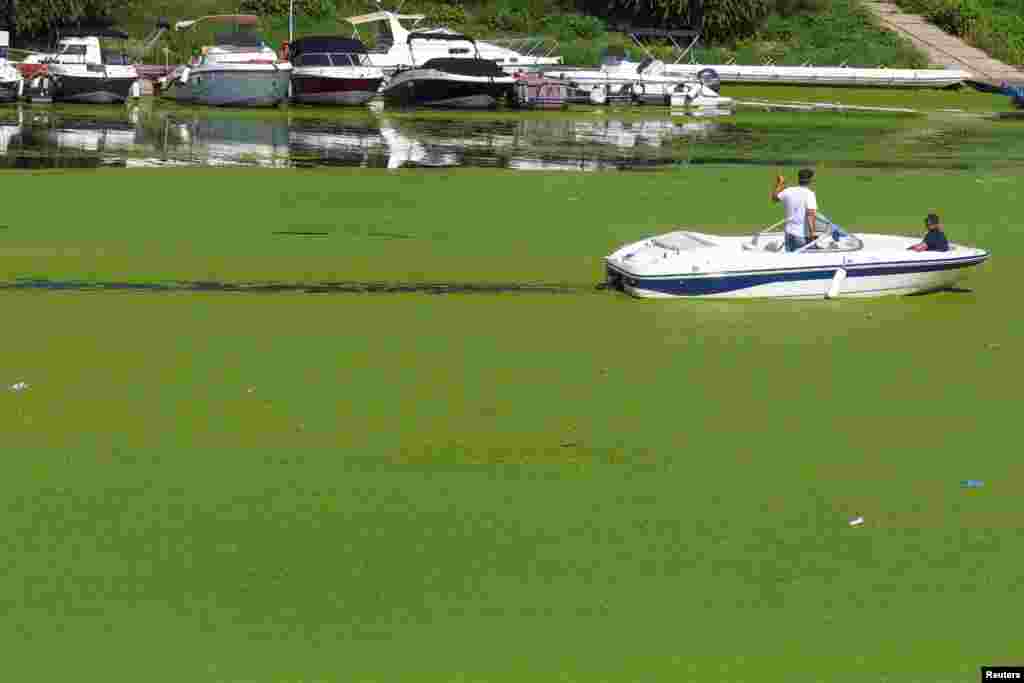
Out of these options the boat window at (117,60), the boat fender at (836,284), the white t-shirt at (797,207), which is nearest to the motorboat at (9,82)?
the boat window at (117,60)

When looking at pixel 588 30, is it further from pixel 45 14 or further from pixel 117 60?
pixel 117 60

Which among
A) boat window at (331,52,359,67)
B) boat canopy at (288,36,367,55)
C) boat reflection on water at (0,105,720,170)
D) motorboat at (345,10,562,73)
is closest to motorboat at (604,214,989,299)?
boat reflection on water at (0,105,720,170)

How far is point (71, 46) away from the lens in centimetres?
4556

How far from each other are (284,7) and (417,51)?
984 centimetres

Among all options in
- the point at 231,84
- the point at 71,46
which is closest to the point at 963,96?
the point at 231,84

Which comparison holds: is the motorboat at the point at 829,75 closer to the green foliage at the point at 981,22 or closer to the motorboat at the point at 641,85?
the motorboat at the point at 641,85

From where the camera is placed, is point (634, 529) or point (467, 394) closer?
point (634, 529)

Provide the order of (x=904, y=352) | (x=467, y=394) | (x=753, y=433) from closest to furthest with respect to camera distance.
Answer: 1. (x=753, y=433)
2. (x=467, y=394)
3. (x=904, y=352)

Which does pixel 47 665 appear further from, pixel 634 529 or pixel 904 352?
pixel 904 352

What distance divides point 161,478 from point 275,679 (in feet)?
11.2

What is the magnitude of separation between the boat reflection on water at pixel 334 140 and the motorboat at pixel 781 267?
12.7m

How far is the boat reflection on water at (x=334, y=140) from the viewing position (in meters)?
31.3

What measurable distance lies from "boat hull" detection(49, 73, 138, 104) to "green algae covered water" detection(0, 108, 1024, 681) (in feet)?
76.4

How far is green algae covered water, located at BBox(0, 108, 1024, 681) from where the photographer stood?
9008 millimetres
